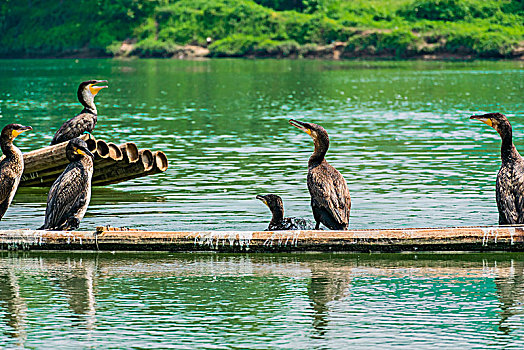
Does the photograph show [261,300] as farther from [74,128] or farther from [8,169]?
[74,128]

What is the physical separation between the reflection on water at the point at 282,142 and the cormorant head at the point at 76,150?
2002mm

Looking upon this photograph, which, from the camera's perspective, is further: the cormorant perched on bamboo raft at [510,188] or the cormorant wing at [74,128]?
the cormorant wing at [74,128]

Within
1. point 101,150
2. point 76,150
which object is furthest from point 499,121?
point 101,150

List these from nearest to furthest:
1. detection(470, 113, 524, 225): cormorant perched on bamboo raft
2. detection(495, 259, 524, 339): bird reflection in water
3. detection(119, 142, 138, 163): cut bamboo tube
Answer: detection(495, 259, 524, 339): bird reflection in water → detection(470, 113, 524, 225): cormorant perched on bamboo raft → detection(119, 142, 138, 163): cut bamboo tube

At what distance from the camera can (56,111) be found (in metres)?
40.0

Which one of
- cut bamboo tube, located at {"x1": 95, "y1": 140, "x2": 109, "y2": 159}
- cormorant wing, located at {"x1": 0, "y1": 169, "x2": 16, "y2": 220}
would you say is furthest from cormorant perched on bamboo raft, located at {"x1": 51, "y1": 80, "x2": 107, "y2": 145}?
cormorant wing, located at {"x1": 0, "y1": 169, "x2": 16, "y2": 220}

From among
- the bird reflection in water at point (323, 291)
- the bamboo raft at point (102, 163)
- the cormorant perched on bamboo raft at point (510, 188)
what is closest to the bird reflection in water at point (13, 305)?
the bird reflection in water at point (323, 291)

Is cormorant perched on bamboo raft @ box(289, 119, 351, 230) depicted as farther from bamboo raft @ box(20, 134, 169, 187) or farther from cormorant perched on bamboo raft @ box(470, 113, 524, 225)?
bamboo raft @ box(20, 134, 169, 187)

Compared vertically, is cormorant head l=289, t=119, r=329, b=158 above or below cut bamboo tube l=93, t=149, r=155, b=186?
above

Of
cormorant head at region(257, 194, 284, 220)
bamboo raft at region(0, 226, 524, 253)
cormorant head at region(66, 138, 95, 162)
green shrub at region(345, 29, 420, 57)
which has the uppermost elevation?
green shrub at region(345, 29, 420, 57)

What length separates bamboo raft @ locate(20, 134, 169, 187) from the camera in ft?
58.8

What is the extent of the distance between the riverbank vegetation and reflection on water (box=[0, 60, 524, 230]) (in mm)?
31921

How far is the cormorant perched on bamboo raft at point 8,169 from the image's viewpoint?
45.8 ft

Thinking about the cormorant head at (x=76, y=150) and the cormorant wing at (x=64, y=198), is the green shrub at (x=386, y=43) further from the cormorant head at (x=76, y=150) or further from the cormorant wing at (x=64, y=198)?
the cormorant wing at (x=64, y=198)
